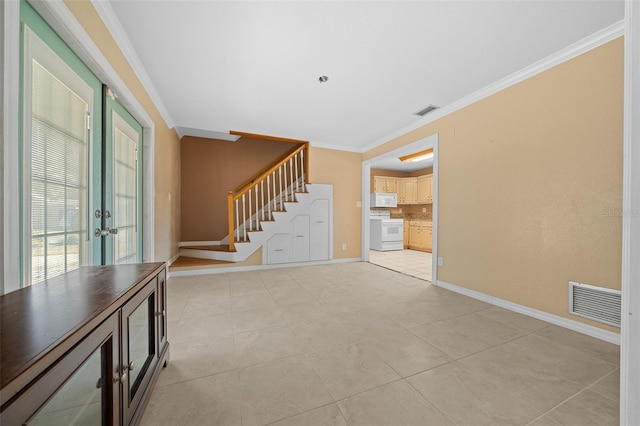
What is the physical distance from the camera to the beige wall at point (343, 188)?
16.6 ft

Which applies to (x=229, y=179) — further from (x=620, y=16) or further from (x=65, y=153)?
(x=620, y=16)

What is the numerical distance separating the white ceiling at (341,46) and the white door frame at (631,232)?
1471mm

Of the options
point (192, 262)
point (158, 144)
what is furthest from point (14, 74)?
point (192, 262)

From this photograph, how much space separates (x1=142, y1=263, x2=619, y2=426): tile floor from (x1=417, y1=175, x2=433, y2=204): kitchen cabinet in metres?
4.78

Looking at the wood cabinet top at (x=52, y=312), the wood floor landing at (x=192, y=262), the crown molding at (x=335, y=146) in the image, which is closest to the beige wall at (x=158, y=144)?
the wood floor landing at (x=192, y=262)

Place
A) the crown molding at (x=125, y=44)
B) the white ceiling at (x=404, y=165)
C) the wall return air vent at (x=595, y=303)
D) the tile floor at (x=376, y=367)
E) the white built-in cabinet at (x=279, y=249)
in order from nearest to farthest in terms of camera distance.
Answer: the tile floor at (x=376, y=367) → the crown molding at (x=125, y=44) → the wall return air vent at (x=595, y=303) → the white built-in cabinet at (x=279, y=249) → the white ceiling at (x=404, y=165)

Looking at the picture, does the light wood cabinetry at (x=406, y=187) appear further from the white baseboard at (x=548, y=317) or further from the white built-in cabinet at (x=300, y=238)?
the white baseboard at (x=548, y=317)

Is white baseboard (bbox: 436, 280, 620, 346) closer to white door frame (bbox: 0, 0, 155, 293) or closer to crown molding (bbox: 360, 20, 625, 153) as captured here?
crown molding (bbox: 360, 20, 625, 153)

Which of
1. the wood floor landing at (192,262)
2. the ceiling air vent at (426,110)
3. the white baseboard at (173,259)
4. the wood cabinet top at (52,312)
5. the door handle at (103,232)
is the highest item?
the ceiling air vent at (426,110)

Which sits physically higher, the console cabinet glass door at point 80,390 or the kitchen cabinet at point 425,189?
the kitchen cabinet at point 425,189

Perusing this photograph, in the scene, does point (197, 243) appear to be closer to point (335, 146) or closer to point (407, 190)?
point (335, 146)

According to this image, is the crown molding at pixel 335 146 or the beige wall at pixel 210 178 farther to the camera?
the beige wall at pixel 210 178

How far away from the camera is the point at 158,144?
3.27 m

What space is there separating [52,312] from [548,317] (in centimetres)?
348
